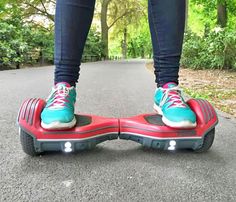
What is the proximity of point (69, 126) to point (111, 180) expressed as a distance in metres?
0.27

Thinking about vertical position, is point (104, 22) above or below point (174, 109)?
above

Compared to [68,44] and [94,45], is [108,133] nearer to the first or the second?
[68,44]

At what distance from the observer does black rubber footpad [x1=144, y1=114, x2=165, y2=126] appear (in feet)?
4.02

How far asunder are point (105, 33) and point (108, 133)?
2036 cm

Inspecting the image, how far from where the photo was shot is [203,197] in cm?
86

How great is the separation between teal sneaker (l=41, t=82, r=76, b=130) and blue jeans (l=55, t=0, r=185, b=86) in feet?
0.21

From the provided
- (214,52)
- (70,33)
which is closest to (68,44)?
(70,33)

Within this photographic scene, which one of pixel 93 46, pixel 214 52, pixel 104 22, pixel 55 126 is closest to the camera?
pixel 55 126

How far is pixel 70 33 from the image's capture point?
127cm

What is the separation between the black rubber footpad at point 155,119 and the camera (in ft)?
4.02

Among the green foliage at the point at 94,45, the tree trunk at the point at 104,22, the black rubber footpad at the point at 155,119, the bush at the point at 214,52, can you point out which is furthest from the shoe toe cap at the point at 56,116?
the tree trunk at the point at 104,22

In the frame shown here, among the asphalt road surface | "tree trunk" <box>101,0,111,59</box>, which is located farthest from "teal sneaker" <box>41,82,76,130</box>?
"tree trunk" <box>101,0,111,59</box>

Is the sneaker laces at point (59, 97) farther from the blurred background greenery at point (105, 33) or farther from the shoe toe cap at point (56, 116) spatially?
the blurred background greenery at point (105, 33)

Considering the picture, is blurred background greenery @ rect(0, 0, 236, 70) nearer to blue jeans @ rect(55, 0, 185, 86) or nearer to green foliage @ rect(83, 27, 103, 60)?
green foliage @ rect(83, 27, 103, 60)
